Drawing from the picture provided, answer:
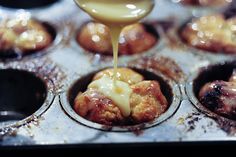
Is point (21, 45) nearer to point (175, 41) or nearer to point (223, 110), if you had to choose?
point (175, 41)

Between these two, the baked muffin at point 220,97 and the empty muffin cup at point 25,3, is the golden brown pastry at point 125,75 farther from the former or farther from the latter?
the empty muffin cup at point 25,3

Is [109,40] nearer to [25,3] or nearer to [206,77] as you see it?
[206,77]

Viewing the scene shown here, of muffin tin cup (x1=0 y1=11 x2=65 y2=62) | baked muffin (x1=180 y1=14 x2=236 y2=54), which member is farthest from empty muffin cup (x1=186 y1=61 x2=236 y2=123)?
muffin tin cup (x1=0 y1=11 x2=65 y2=62)

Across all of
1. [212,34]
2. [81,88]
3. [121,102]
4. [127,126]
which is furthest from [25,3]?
[127,126]

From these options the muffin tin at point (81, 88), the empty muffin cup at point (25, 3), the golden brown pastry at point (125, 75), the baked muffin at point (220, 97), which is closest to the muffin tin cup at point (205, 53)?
the muffin tin at point (81, 88)

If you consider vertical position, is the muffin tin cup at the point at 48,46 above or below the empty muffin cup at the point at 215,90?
above

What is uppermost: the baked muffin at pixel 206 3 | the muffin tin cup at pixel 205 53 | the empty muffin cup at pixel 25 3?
the baked muffin at pixel 206 3

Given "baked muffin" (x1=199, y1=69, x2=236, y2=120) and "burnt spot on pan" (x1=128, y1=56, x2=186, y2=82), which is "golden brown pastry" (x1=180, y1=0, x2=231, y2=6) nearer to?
"burnt spot on pan" (x1=128, y1=56, x2=186, y2=82)

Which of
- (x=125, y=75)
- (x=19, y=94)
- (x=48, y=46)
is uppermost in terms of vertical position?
(x=48, y=46)
